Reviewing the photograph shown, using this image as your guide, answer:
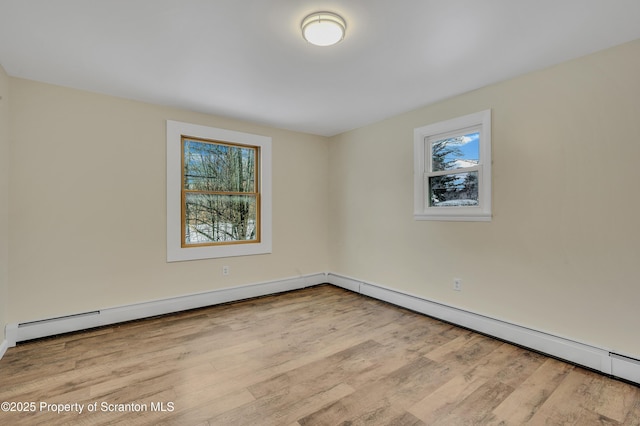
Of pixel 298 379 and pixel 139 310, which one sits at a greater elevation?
pixel 139 310

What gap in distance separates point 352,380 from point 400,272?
6.19 ft

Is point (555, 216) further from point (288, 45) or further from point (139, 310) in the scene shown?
point (139, 310)

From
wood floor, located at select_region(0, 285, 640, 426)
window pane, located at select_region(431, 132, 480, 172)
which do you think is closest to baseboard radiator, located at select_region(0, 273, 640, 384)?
wood floor, located at select_region(0, 285, 640, 426)

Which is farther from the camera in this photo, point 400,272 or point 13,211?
point 400,272

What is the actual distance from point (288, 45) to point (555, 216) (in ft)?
8.55

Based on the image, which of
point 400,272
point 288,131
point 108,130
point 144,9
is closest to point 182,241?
point 108,130

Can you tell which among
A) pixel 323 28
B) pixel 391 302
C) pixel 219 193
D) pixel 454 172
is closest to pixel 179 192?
pixel 219 193

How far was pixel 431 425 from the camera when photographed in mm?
1648

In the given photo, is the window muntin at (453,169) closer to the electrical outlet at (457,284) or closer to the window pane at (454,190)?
the window pane at (454,190)

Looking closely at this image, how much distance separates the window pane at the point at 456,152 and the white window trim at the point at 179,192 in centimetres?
228

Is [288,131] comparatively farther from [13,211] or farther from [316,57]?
[13,211]

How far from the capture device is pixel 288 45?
2.18 m

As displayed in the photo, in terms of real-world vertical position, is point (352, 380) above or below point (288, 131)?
below

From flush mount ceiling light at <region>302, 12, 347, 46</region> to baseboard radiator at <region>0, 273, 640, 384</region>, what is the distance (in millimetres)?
2867
